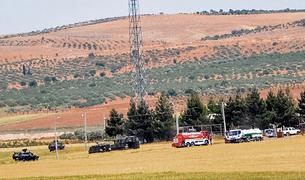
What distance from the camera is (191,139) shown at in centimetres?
9556

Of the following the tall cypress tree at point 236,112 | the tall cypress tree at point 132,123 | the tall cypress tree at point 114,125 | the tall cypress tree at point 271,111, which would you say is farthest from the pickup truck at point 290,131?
the tall cypress tree at point 114,125

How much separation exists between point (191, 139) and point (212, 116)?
2597cm

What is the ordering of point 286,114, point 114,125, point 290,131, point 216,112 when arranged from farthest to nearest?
1. point 114,125
2. point 216,112
3. point 286,114
4. point 290,131

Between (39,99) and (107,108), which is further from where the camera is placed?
(39,99)

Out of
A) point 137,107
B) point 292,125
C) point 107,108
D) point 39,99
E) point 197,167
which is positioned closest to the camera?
point 197,167

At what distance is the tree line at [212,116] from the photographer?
372 ft

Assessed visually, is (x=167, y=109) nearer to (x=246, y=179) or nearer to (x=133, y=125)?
(x=133, y=125)

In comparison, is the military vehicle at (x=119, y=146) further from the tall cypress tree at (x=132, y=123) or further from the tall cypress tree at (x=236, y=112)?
the tall cypress tree at (x=236, y=112)

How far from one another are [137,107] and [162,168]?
66162mm

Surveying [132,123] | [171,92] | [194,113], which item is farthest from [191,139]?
[171,92]

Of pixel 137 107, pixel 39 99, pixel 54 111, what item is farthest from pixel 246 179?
pixel 39 99

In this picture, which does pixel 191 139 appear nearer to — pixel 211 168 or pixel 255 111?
pixel 255 111

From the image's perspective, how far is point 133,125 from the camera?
120 meters

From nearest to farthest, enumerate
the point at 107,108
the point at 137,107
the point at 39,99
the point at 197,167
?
the point at 197,167
the point at 137,107
the point at 107,108
the point at 39,99
